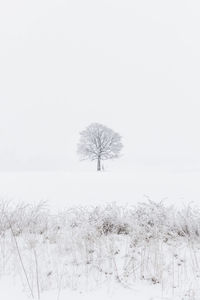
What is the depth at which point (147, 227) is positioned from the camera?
6836 mm

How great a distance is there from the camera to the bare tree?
42.8m

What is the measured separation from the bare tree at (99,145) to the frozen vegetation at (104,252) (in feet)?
115

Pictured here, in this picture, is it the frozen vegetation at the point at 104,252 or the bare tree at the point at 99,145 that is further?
the bare tree at the point at 99,145

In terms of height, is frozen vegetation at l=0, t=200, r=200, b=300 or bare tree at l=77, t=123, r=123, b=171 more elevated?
bare tree at l=77, t=123, r=123, b=171

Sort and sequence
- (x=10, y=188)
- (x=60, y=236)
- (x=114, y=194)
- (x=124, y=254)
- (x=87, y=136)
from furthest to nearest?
(x=87, y=136) → (x=10, y=188) → (x=114, y=194) → (x=60, y=236) → (x=124, y=254)

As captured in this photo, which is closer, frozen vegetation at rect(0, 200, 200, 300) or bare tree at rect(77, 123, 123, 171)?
frozen vegetation at rect(0, 200, 200, 300)

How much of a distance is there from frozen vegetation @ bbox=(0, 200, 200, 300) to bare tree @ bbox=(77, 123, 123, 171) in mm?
34974

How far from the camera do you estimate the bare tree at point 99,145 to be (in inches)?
1684

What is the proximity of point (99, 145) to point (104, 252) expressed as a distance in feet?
122

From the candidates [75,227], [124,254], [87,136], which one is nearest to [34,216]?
[75,227]

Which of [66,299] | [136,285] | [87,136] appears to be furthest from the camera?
[87,136]

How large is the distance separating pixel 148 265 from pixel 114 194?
6.68 metres

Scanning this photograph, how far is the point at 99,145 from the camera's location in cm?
4281

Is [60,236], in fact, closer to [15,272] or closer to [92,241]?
[92,241]
